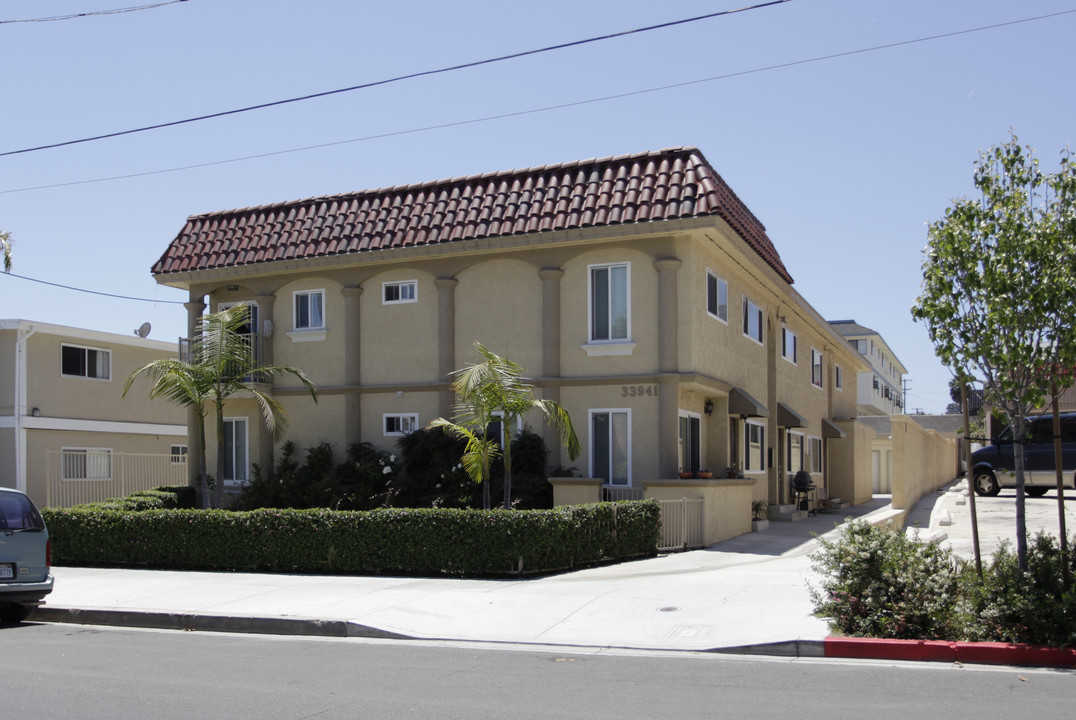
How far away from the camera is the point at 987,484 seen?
2792cm

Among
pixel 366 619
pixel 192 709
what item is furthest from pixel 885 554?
pixel 192 709

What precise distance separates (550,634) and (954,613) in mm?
3997

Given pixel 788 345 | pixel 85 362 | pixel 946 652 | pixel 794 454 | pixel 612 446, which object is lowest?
pixel 946 652

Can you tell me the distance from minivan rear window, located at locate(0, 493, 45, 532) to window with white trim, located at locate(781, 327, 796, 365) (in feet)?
62.3

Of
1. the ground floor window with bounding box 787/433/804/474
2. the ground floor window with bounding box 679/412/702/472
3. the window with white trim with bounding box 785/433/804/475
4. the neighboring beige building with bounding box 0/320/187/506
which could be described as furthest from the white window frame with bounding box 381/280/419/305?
the ground floor window with bounding box 787/433/804/474

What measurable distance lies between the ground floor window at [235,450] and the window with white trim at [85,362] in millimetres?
8806

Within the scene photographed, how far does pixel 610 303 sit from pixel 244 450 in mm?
9234

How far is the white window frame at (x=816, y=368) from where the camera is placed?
31.7 metres

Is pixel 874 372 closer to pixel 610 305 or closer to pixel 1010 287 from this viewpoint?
pixel 610 305

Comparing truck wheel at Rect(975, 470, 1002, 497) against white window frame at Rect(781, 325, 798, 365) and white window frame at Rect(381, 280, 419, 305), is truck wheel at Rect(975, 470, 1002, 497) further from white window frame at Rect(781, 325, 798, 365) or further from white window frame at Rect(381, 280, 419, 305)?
white window frame at Rect(381, 280, 419, 305)

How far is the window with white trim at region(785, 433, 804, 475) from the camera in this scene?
2802 centimetres

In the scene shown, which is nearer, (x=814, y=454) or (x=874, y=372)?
(x=814, y=454)

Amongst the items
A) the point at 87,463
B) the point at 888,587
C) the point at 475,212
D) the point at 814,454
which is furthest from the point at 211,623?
the point at 814,454

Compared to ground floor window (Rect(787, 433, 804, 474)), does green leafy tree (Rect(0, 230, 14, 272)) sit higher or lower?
higher
